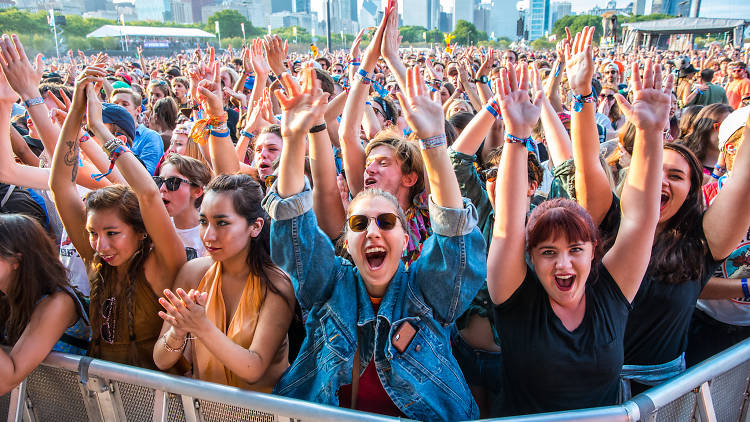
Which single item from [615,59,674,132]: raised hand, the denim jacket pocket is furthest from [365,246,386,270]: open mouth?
[615,59,674,132]: raised hand

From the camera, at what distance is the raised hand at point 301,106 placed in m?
1.95

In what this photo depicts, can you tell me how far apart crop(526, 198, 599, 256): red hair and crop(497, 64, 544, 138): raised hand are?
0.32 meters

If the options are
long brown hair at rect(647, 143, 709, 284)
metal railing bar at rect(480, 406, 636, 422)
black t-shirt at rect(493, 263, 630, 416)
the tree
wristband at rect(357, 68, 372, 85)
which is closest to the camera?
metal railing bar at rect(480, 406, 636, 422)

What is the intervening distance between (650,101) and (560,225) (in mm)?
634

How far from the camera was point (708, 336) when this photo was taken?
2.62 metres

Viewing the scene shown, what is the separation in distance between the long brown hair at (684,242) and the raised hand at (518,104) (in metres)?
0.85

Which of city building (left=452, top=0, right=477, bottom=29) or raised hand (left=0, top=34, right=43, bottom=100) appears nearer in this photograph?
raised hand (left=0, top=34, right=43, bottom=100)

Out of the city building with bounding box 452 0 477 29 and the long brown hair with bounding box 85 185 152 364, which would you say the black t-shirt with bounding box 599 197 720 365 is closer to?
the long brown hair with bounding box 85 185 152 364

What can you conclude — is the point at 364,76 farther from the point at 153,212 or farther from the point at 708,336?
the point at 708,336

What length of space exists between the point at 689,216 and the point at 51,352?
2845 mm

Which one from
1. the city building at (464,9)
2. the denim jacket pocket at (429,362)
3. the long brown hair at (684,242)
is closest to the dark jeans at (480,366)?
the denim jacket pocket at (429,362)

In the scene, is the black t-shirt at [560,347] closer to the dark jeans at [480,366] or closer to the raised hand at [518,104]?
the dark jeans at [480,366]

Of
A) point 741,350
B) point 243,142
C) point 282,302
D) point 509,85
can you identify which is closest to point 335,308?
point 282,302

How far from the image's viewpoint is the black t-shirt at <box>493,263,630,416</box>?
1902 mm
